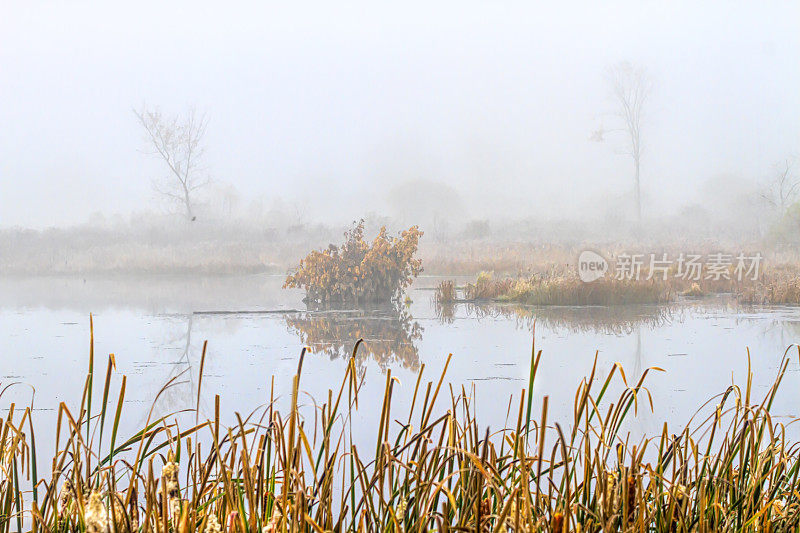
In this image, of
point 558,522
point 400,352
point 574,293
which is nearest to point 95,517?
point 558,522

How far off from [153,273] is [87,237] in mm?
6275

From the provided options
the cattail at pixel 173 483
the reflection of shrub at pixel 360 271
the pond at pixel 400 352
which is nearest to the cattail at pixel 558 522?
the cattail at pixel 173 483

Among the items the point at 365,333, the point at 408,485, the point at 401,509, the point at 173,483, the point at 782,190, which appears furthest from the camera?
the point at 782,190

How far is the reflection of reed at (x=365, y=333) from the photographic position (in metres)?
5.19

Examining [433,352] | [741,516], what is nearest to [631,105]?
[433,352]

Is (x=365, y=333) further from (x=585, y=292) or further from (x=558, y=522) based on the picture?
(x=558, y=522)

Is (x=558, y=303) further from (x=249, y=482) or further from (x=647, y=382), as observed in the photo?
(x=249, y=482)

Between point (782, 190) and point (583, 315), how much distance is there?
20.4m

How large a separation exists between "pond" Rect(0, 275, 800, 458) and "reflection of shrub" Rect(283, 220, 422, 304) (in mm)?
521

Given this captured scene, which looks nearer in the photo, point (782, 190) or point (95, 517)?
point (95, 517)

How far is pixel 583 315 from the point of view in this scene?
764cm

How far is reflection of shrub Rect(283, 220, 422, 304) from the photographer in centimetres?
926

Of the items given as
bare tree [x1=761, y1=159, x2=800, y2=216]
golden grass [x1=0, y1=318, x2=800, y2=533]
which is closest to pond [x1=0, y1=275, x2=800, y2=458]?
golden grass [x1=0, y1=318, x2=800, y2=533]

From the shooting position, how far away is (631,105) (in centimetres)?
2652
